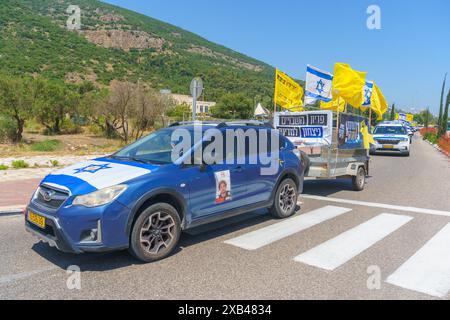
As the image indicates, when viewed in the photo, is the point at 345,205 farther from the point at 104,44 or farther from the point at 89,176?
the point at 104,44

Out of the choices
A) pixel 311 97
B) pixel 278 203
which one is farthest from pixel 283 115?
pixel 278 203

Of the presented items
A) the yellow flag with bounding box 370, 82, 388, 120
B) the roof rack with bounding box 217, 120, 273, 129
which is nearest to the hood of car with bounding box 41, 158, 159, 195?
the roof rack with bounding box 217, 120, 273, 129

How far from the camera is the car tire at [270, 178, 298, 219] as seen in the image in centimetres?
643

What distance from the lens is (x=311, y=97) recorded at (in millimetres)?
11148

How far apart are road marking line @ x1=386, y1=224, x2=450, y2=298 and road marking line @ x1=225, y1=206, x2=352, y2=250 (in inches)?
67.2

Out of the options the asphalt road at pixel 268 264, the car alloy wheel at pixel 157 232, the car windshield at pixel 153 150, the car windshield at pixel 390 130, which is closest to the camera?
the asphalt road at pixel 268 264

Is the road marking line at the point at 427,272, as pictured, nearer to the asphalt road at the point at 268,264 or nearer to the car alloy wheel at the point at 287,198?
the asphalt road at the point at 268,264

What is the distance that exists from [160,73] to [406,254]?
3442 inches

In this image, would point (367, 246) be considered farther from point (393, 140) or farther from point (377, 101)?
point (393, 140)

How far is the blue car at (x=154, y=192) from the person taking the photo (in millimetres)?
3951

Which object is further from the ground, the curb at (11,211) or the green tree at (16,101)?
the green tree at (16,101)

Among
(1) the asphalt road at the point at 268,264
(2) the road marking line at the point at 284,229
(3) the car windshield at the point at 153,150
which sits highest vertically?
(3) the car windshield at the point at 153,150

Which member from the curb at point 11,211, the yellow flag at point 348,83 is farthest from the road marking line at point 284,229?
the curb at point 11,211

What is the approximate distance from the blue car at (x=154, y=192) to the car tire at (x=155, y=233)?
1cm
